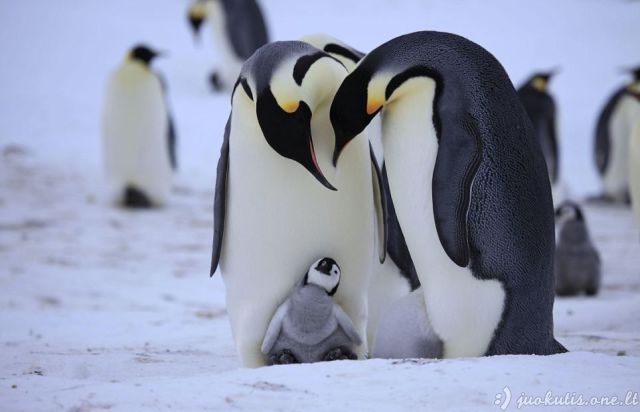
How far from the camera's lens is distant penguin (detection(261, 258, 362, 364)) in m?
3.59

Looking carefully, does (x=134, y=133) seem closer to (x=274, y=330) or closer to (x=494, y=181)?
(x=274, y=330)

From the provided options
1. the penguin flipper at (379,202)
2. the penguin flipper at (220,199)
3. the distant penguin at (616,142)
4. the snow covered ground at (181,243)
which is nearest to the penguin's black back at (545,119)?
the snow covered ground at (181,243)

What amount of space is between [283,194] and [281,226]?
111mm

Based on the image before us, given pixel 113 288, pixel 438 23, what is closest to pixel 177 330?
pixel 113 288

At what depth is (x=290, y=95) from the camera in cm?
347

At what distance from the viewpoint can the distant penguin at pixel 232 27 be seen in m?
14.8

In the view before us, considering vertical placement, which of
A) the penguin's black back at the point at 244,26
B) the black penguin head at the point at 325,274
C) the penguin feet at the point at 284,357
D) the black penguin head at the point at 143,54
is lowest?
the penguin feet at the point at 284,357

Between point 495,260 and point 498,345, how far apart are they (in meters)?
0.28

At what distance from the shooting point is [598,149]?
11.8 meters

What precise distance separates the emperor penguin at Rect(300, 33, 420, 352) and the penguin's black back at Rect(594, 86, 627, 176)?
24.6 feet

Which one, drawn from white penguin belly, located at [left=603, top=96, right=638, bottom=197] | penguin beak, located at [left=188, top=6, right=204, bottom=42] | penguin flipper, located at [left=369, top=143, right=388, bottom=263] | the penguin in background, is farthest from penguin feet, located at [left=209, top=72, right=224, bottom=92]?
penguin flipper, located at [left=369, top=143, right=388, bottom=263]

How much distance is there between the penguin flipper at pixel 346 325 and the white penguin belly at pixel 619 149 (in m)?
8.17

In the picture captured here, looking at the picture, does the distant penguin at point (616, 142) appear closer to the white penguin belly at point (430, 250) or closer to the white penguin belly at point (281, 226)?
the white penguin belly at point (281, 226)

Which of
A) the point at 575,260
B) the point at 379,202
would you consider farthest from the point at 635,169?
the point at 379,202
